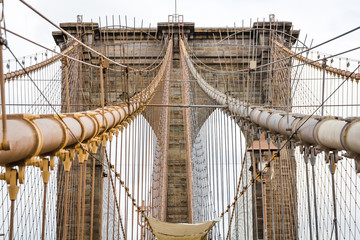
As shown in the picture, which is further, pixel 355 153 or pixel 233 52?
pixel 233 52

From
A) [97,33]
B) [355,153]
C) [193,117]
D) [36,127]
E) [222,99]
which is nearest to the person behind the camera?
[36,127]

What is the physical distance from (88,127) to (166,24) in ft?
36.9

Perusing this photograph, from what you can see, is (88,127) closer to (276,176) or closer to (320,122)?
(320,122)

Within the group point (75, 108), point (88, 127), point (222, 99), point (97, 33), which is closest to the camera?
point (88, 127)

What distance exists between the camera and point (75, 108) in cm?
1338

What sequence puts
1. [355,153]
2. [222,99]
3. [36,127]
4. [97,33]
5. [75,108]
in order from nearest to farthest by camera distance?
[36,127], [355,153], [222,99], [75,108], [97,33]

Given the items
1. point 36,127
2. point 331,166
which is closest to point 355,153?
point 331,166

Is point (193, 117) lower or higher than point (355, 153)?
higher

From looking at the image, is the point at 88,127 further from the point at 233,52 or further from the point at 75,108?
the point at 233,52

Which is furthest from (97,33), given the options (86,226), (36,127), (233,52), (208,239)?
(36,127)

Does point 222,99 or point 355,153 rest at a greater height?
point 222,99

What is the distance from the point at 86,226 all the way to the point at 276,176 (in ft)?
15.3

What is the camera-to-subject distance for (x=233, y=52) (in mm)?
14453

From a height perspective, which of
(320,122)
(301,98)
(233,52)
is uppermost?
(233,52)
